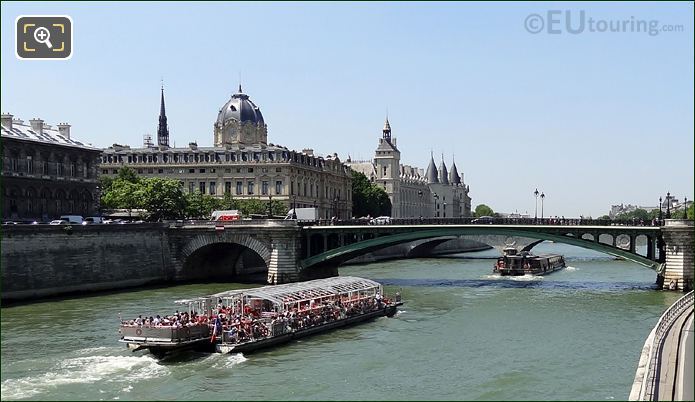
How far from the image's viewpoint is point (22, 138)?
7088 centimetres

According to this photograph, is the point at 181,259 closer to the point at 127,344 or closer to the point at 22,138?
the point at 22,138

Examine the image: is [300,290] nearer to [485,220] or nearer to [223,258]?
[485,220]

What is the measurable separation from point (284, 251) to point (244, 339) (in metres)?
33.0

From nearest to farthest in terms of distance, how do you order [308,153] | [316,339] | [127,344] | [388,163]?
[127,344]
[316,339]
[308,153]
[388,163]

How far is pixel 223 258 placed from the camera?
82562 millimetres

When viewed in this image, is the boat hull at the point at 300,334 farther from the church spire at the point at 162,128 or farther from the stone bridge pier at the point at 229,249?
the church spire at the point at 162,128

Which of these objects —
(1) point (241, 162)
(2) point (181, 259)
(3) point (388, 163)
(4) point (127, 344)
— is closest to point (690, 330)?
(4) point (127, 344)

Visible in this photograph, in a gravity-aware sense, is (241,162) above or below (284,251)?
above

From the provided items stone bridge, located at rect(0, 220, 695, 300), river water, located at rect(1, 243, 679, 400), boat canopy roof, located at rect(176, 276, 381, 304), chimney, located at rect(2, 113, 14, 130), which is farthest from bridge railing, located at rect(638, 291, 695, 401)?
chimney, located at rect(2, 113, 14, 130)

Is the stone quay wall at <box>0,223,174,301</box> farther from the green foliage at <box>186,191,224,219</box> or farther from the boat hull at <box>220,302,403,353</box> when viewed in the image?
the green foliage at <box>186,191,224,219</box>

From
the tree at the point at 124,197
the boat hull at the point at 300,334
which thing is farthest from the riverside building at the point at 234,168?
the boat hull at the point at 300,334

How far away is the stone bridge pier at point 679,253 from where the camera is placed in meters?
64.3

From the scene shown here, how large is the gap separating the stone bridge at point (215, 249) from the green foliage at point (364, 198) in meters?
76.0

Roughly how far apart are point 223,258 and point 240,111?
202ft
